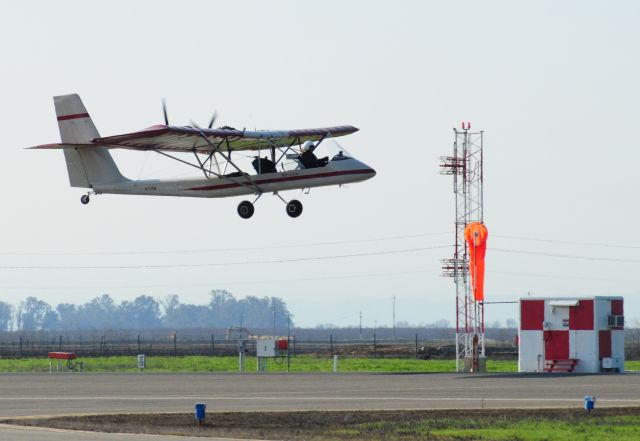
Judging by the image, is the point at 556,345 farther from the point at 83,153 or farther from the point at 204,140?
the point at 83,153

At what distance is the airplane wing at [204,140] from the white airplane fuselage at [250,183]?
1473mm

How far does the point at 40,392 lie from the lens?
44.1m

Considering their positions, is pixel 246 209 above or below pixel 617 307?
above

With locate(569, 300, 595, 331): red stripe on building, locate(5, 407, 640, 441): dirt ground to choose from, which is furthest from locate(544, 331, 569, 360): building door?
locate(5, 407, 640, 441): dirt ground

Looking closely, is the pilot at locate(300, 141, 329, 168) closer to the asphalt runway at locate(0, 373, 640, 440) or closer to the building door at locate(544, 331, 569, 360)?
the asphalt runway at locate(0, 373, 640, 440)

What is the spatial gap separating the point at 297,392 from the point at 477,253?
1902cm

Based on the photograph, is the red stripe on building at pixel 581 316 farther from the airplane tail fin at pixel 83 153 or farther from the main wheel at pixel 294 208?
the airplane tail fin at pixel 83 153

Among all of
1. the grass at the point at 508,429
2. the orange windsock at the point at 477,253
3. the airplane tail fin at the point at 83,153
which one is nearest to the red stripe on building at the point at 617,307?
the orange windsock at the point at 477,253

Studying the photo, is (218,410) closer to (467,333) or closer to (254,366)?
(467,333)

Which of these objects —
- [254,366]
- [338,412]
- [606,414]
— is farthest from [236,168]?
[254,366]

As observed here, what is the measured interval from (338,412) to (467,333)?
2614 centimetres

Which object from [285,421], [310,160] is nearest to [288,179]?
[310,160]

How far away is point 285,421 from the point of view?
32.7 metres

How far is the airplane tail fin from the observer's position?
47.8 m
